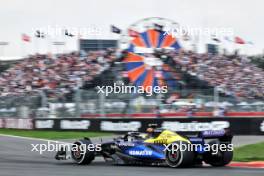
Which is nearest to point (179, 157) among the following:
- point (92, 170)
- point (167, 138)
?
point (167, 138)

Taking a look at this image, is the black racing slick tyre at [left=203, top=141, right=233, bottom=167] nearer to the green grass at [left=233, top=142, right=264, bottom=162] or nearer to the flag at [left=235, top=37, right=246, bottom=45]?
the green grass at [left=233, top=142, right=264, bottom=162]

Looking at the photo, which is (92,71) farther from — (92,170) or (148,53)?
(92,170)

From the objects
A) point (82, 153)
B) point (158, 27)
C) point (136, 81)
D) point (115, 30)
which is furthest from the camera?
point (115, 30)

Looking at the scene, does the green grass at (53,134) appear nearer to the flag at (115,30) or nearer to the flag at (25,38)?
the flag at (115,30)

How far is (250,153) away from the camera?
548 inches

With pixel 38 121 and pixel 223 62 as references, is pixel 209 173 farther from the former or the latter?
pixel 223 62

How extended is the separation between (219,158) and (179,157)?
1.10 metres

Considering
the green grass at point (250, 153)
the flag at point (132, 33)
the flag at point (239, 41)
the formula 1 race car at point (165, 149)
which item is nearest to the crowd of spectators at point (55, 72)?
the flag at point (132, 33)

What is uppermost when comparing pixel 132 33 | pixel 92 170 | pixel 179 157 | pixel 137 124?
pixel 132 33

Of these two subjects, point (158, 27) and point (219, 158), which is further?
point (158, 27)

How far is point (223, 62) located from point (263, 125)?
1190 cm

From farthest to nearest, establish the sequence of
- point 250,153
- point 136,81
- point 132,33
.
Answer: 1. point 132,33
2. point 136,81
3. point 250,153

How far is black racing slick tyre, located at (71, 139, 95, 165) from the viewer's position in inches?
435

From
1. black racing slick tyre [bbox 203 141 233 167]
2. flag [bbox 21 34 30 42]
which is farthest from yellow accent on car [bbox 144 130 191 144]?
flag [bbox 21 34 30 42]
